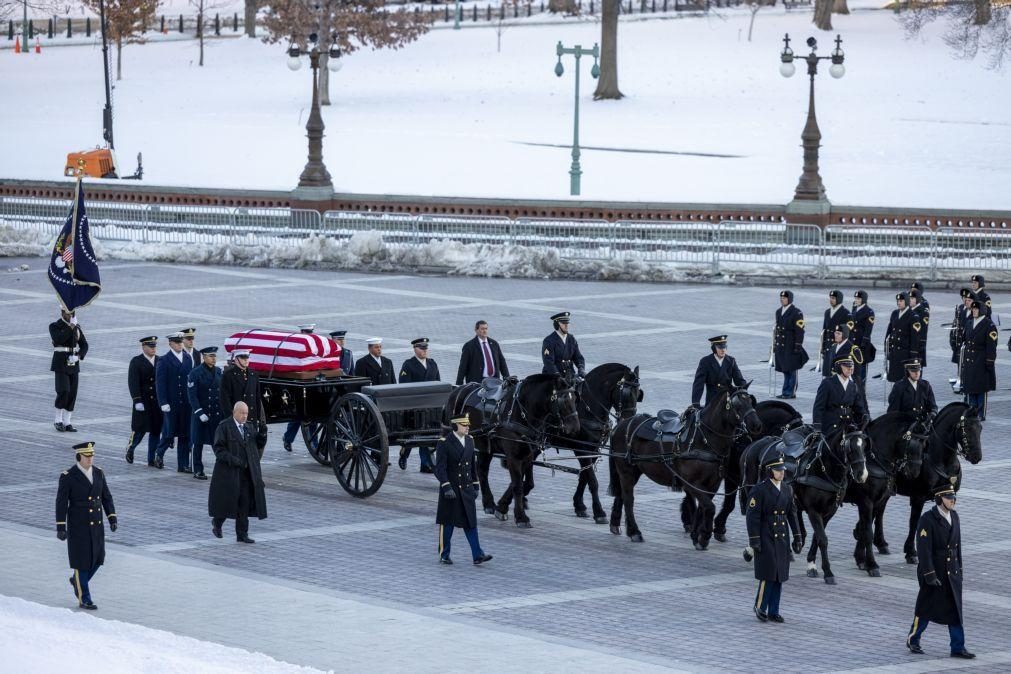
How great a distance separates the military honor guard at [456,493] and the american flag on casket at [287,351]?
3388 mm

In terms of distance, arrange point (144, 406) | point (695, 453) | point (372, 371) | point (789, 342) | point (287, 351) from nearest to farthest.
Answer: point (695, 453), point (287, 351), point (144, 406), point (372, 371), point (789, 342)

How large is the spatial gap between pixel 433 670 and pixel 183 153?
162 ft

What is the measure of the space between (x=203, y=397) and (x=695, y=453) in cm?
570

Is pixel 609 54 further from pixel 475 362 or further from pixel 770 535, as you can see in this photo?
pixel 770 535

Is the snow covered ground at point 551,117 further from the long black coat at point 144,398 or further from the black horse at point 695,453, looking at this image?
the black horse at point 695,453

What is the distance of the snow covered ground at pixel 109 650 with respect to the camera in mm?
11172

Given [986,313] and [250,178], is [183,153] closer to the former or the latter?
[250,178]

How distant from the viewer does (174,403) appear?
60.9 ft

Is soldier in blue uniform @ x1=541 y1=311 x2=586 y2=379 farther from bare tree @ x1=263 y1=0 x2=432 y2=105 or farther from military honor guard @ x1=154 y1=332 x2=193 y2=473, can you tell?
bare tree @ x1=263 y1=0 x2=432 y2=105

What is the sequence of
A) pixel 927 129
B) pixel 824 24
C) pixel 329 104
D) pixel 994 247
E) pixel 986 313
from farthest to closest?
pixel 824 24, pixel 329 104, pixel 927 129, pixel 994 247, pixel 986 313

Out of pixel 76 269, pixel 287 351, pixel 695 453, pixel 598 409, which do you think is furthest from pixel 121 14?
pixel 695 453

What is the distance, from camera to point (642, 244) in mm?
34844

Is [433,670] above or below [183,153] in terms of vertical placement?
below

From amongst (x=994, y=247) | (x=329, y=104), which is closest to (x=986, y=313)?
(x=994, y=247)
